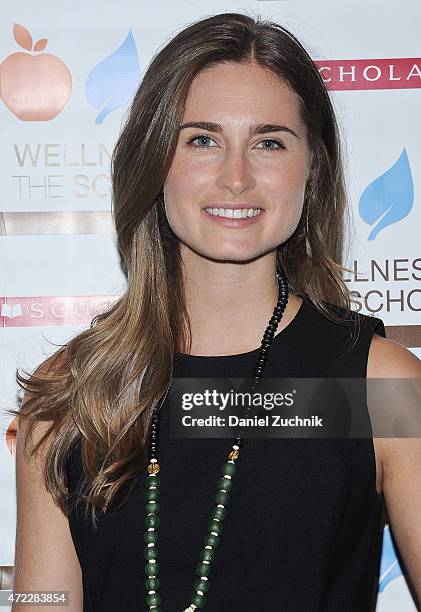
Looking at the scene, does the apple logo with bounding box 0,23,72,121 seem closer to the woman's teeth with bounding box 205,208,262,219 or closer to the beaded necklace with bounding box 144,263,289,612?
the woman's teeth with bounding box 205,208,262,219

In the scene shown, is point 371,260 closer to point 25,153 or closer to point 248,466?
point 248,466

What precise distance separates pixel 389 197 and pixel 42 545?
98cm

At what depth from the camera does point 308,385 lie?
1.61 metres

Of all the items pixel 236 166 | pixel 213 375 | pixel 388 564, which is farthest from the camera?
A: pixel 388 564

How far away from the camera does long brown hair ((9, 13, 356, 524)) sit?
1.57 meters

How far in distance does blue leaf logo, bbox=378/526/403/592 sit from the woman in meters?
0.31

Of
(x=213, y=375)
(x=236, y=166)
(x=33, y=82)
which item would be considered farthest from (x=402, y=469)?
(x=33, y=82)

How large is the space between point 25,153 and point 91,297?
336 millimetres

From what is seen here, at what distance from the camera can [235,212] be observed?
4.99 feet

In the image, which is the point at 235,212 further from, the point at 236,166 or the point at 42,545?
the point at 42,545

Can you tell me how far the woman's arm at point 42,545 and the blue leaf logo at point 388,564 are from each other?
2.10 ft

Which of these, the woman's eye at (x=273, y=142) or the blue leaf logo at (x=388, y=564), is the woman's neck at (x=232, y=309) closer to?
the woman's eye at (x=273, y=142)

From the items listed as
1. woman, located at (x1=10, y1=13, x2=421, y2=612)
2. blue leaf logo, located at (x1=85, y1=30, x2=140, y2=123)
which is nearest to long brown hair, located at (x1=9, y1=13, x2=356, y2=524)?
woman, located at (x1=10, y1=13, x2=421, y2=612)

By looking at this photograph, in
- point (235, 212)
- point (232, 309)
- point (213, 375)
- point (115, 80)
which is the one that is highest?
point (115, 80)
